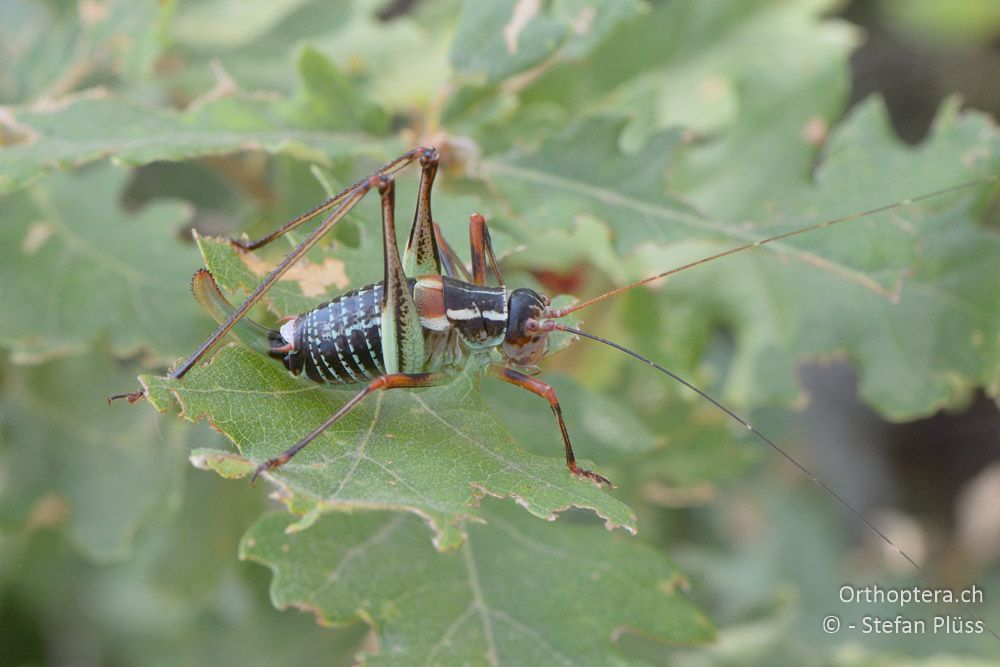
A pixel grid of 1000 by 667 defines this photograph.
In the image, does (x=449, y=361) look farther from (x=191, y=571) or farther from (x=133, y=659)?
(x=133, y=659)

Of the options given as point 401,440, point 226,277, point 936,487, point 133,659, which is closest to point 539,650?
point 401,440

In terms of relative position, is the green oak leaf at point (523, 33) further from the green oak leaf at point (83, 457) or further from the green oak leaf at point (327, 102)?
the green oak leaf at point (83, 457)

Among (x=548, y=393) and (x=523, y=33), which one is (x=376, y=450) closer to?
(x=548, y=393)

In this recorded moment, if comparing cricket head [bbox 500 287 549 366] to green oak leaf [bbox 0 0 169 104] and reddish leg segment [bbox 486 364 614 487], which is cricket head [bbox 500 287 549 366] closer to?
reddish leg segment [bbox 486 364 614 487]

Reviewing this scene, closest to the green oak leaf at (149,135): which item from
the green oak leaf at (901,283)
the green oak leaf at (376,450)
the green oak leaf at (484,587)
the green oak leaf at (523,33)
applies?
the green oak leaf at (523,33)

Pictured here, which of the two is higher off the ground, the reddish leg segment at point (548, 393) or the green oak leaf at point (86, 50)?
the green oak leaf at point (86, 50)

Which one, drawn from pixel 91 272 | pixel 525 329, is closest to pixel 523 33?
pixel 525 329

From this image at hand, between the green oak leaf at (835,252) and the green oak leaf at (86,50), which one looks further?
the green oak leaf at (86,50)

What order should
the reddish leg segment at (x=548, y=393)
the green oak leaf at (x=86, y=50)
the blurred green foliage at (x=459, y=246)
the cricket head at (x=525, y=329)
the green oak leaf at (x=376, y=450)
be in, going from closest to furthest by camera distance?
the green oak leaf at (x=376, y=450)
the reddish leg segment at (x=548, y=393)
the blurred green foliage at (x=459, y=246)
the cricket head at (x=525, y=329)
the green oak leaf at (x=86, y=50)

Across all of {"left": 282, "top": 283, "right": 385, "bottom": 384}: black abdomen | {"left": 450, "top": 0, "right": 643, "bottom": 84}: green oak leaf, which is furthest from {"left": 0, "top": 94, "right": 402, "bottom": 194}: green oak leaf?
{"left": 282, "top": 283, "right": 385, "bottom": 384}: black abdomen
